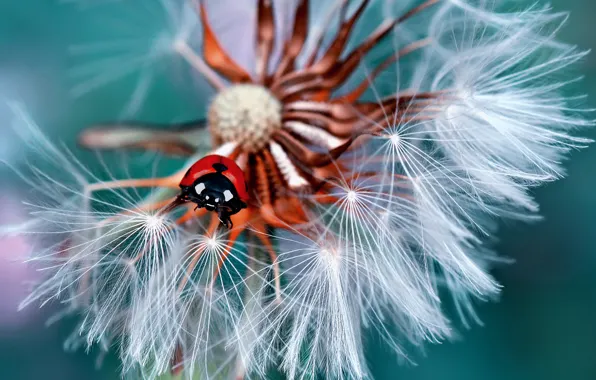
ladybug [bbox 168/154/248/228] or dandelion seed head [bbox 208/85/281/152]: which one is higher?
dandelion seed head [bbox 208/85/281/152]

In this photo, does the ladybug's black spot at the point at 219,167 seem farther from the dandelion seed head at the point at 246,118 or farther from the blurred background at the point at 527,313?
the blurred background at the point at 527,313

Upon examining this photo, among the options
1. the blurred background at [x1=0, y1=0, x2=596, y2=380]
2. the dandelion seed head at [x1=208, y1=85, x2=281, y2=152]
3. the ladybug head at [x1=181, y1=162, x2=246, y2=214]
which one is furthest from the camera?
the blurred background at [x1=0, y1=0, x2=596, y2=380]

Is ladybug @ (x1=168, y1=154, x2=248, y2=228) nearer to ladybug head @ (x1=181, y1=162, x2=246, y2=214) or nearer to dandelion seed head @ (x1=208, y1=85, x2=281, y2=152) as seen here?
ladybug head @ (x1=181, y1=162, x2=246, y2=214)

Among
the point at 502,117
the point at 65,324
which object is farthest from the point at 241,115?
the point at 65,324

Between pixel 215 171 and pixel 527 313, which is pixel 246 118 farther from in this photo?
pixel 527 313

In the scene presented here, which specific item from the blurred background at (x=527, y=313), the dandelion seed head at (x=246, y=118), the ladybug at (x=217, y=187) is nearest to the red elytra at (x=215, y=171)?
the ladybug at (x=217, y=187)

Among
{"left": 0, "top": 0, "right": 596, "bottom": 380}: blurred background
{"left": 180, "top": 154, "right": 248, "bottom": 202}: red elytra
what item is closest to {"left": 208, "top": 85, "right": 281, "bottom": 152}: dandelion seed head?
{"left": 180, "top": 154, "right": 248, "bottom": 202}: red elytra

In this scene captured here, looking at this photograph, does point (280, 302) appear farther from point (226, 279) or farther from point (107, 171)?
point (107, 171)

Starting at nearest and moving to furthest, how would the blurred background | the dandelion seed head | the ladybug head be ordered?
the ladybug head → the dandelion seed head → the blurred background
